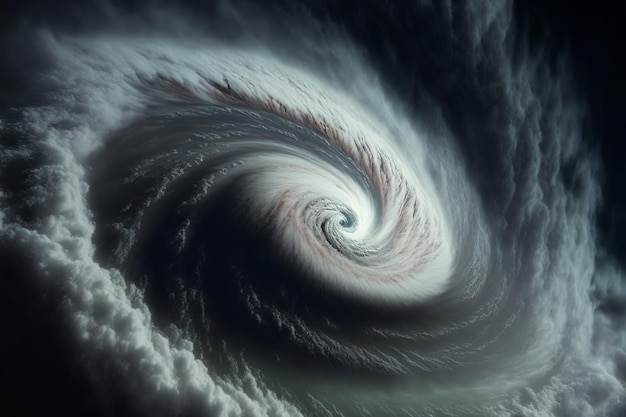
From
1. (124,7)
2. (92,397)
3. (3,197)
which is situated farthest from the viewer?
(124,7)

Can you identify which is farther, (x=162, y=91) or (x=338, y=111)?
(x=338, y=111)

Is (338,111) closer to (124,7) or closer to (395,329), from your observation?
(124,7)

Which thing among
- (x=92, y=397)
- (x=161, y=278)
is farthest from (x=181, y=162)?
(x=92, y=397)

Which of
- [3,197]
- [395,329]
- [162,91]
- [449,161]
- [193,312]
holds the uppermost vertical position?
[449,161]

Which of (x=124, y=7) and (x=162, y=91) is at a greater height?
(x=124, y=7)

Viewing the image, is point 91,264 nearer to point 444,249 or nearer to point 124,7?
point 124,7

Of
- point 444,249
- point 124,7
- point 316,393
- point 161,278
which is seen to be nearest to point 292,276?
point 316,393

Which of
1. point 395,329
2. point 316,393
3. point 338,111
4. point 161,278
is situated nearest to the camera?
point 161,278

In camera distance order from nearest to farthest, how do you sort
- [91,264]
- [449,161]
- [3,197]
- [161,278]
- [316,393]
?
[3,197] → [91,264] → [161,278] → [316,393] → [449,161]

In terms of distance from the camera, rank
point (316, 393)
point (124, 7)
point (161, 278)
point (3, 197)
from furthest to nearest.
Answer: point (316, 393) < point (161, 278) < point (124, 7) < point (3, 197)
